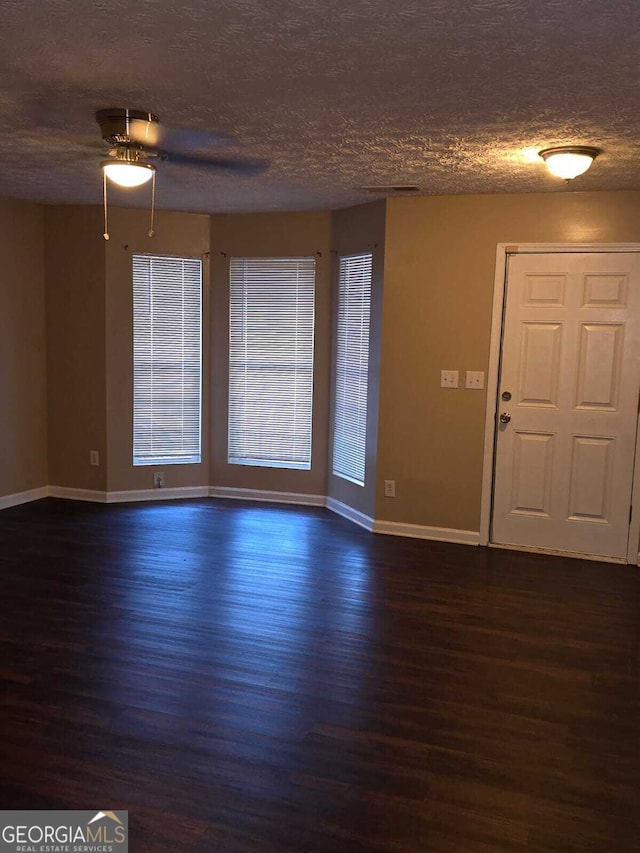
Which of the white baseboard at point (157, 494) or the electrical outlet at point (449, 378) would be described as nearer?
the electrical outlet at point (449, 378)

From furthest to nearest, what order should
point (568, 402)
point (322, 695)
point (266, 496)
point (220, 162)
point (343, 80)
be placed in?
point (266, 496), point (568, 402), point (220, 162), point (322, 695), point (343, 80)

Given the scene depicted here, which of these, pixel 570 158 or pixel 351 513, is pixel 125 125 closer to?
pixel 570 158

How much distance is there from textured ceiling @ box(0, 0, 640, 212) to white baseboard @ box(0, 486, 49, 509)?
2.67 meters

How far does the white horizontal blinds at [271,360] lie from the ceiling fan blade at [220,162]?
5.64 ft

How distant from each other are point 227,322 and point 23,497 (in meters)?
2.21

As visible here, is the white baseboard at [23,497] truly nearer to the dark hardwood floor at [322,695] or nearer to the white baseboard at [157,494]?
the white baseboard at [157,494]

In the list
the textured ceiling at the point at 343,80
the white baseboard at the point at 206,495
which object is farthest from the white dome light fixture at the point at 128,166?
the white baseboard at the point at 206,495

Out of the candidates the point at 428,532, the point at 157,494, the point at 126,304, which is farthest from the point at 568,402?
the point at 126,304

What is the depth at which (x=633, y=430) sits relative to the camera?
481 centimetres

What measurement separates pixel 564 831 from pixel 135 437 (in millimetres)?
4674

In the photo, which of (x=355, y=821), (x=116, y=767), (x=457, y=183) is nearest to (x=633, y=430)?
(x=457, y=183)

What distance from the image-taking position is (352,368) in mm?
5723

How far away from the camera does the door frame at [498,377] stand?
4.80m

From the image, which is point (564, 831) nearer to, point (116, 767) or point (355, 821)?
point (355, 821)
